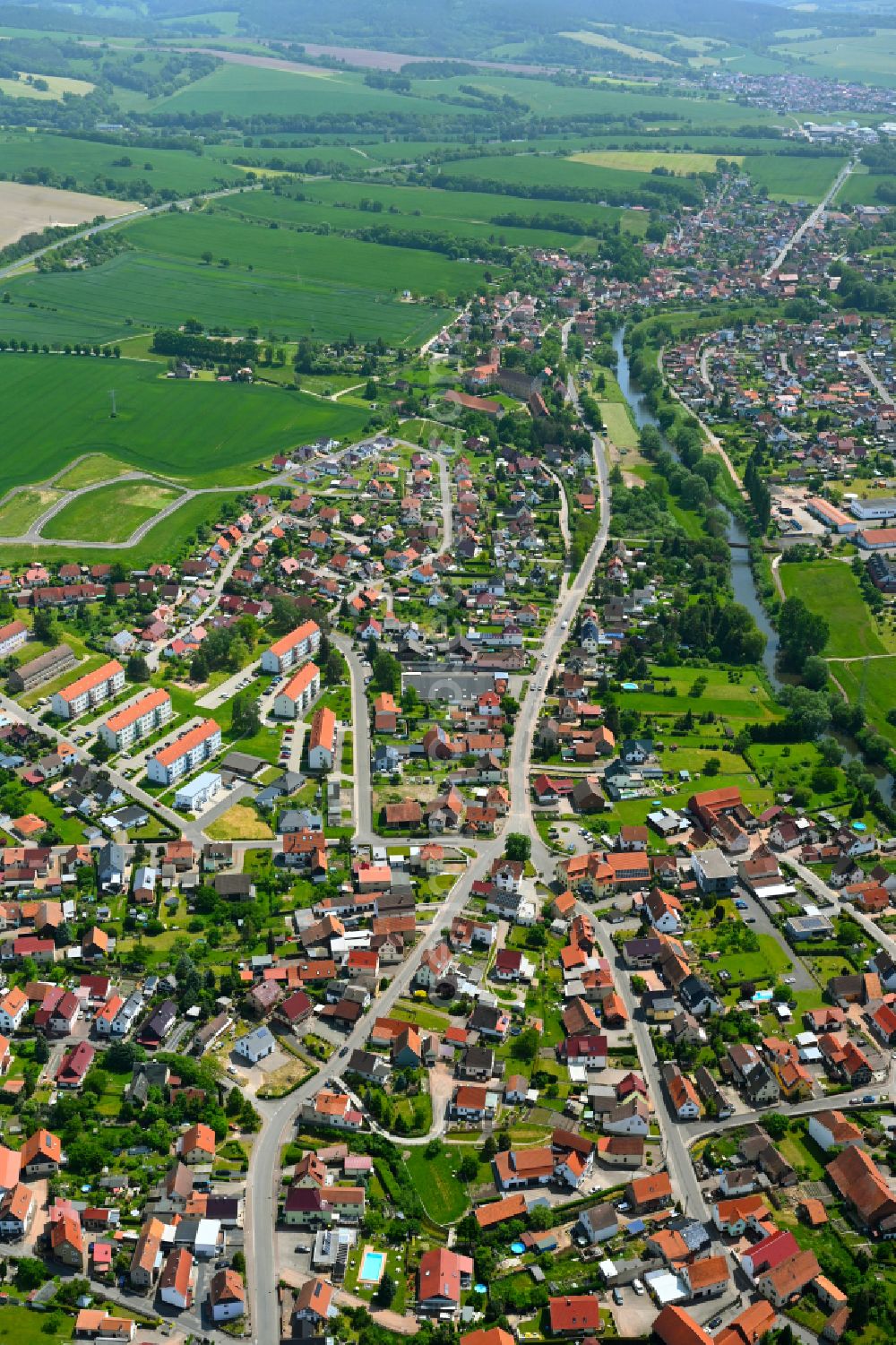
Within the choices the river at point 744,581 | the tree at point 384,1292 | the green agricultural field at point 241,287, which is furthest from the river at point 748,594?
the tree at point 384,1292

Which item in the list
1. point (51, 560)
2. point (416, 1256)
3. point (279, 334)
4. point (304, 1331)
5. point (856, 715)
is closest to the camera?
point (304, 1331)

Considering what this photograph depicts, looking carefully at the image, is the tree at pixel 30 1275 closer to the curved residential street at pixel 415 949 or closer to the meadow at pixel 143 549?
the curved residential street at pixel 415 949

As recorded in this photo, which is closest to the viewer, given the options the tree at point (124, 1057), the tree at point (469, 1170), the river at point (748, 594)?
the tree at point (469, 1170)

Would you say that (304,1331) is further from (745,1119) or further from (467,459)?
(467,459)

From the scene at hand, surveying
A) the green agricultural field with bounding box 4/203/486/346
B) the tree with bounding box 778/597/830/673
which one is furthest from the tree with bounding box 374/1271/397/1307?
the green agricultural field with bounding box 4/203/486/346

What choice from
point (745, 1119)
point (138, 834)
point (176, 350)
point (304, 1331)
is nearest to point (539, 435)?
point (176, 350)

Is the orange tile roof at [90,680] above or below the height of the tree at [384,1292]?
above
